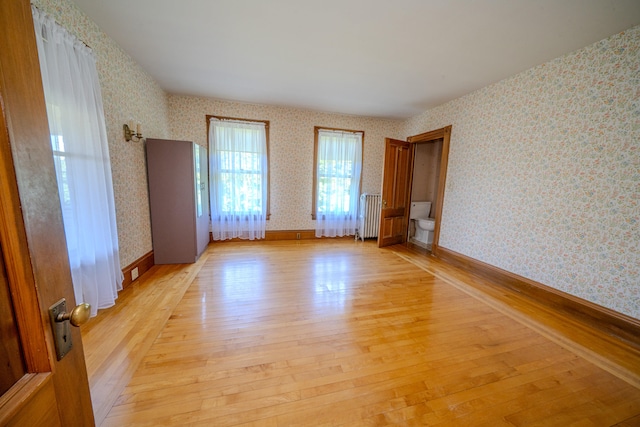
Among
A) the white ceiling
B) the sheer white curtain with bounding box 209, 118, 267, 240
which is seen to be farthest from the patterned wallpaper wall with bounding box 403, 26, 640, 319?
the sheer white curtain with bounding box 209, 118, 267, 240

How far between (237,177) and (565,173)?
4482mm

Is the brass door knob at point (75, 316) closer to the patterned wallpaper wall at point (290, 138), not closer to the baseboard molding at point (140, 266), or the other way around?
the baseboard molding at point (140, 266)

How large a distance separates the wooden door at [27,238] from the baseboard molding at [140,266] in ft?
8.51

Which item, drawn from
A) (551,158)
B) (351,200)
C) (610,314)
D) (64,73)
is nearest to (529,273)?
(610,314)

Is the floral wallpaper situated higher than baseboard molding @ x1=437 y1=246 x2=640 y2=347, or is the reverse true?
the floral wallpaper

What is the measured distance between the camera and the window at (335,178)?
4586 mm

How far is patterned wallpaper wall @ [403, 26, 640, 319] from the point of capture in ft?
6.52

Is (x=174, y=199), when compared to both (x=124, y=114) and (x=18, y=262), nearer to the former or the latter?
(x=124, y=114)

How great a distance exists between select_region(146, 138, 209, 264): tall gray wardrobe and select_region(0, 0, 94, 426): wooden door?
2.89m

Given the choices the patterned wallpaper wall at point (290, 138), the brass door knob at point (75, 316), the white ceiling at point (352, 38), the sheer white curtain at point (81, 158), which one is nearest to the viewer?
the brass door knob at point (75, 316)

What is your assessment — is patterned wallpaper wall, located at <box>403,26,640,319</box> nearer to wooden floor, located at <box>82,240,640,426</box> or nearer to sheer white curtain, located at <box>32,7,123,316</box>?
wooden floor, located at <box>82,240,640,426</box>

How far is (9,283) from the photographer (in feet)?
1.45

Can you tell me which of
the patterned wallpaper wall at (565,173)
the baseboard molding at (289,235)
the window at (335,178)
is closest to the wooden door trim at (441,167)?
the patterned wallpaper wall at (565,173)

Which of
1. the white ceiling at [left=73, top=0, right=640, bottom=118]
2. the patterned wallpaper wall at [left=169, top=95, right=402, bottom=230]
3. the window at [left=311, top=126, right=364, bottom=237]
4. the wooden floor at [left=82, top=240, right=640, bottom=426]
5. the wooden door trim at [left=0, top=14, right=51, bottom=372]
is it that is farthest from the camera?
the window at [left=311, top=126, right=364, bottom=237]
